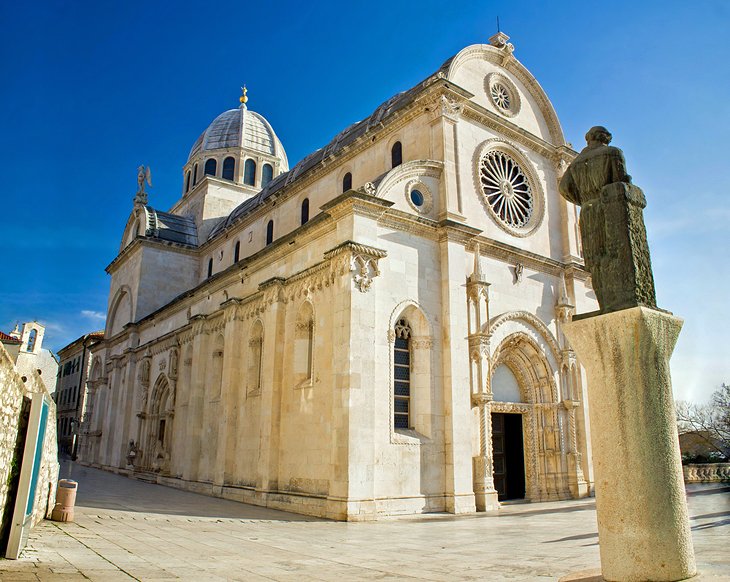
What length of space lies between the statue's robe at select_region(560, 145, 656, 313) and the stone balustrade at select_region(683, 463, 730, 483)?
23.8m

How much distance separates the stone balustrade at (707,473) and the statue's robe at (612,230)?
23.8 metres

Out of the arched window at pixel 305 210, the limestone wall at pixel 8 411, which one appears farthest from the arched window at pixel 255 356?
the limestone wall at pixel 8 411

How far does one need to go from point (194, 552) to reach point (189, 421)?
16.0m

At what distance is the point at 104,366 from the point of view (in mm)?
38938

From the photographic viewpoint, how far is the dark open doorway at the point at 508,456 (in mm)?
20562

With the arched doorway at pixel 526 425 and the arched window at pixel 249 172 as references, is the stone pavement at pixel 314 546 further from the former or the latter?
the arched window at pixel 249 172

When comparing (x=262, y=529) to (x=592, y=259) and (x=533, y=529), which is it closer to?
(x=533, y=529)

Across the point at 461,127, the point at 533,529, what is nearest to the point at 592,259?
the point at 533,529

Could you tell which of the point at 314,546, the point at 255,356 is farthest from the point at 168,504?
the point at 314,546

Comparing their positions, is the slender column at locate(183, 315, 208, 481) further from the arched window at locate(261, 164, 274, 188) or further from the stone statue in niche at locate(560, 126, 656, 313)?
the stone statue in niche at locate(560, 126, 656, 313)

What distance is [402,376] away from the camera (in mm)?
17531

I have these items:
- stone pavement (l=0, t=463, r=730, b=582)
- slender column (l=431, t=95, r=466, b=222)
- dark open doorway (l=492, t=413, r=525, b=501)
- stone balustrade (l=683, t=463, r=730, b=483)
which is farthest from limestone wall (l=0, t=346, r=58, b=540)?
stone balustrade (l=683, t=463, r=730, b=483)

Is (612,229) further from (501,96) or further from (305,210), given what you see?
(305,210)

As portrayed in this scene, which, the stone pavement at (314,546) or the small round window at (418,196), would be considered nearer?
the stone pavement at (314,546)
